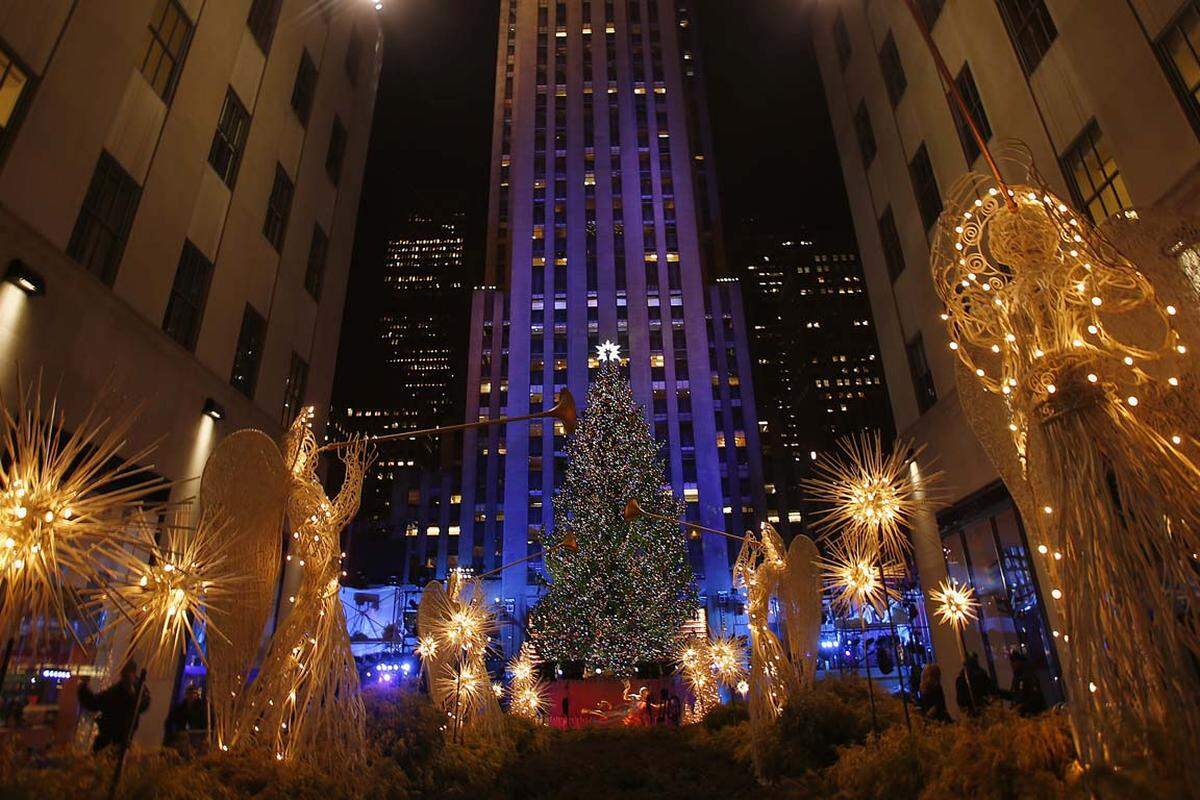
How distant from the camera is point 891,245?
19828 mm

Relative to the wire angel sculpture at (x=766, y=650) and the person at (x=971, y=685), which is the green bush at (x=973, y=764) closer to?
the wire angel sculpture at (x=766, y=650)

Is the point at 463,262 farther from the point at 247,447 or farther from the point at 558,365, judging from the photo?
the point at 247,447

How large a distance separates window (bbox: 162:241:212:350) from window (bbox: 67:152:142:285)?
1.56m

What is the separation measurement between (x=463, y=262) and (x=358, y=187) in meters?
141

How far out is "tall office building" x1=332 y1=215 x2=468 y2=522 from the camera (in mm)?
127375

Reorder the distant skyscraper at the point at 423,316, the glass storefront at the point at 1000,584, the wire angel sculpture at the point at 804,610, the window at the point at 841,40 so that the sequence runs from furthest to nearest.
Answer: the distant skyscraper at the point at 423,316 < the window at the point at 841,40 < the glass storefront at the point at 1000,584 < the wire angel sculpture at the point at 804,610

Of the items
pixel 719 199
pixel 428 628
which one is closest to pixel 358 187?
pixel 428 628

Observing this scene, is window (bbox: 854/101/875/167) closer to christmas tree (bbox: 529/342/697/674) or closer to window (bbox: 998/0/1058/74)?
window (bbox: 998/0/1058/74)

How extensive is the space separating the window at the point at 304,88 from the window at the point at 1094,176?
1904 centimetres

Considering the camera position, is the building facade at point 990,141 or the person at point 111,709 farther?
the building facade at point 990,141

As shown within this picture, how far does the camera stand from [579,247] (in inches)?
2499

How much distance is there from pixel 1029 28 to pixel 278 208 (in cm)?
1820

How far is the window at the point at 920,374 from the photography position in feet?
A: 57.4

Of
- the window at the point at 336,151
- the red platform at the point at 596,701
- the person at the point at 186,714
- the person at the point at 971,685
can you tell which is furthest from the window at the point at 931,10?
the person at the point at 186,714
